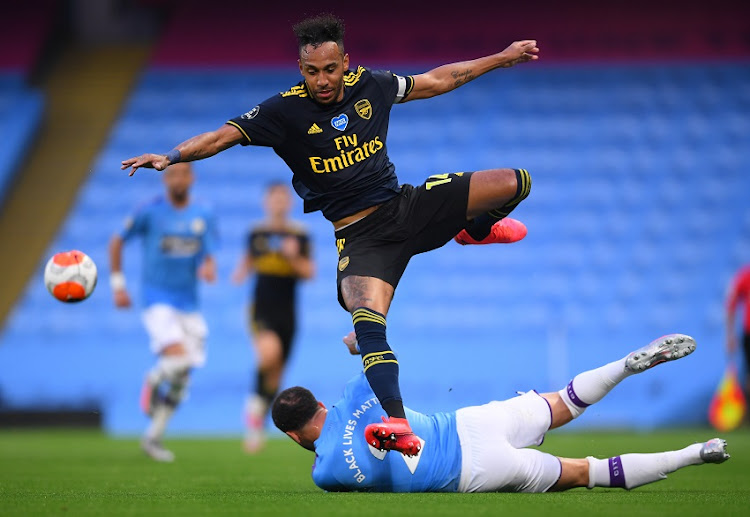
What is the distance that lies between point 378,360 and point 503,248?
1133 centimetres

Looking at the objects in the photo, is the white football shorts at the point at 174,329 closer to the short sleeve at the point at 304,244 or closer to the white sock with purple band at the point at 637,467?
the short sleeve at the point at 304,244

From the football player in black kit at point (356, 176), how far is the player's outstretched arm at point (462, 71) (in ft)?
0.62

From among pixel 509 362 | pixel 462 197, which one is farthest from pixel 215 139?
pixel 509 362

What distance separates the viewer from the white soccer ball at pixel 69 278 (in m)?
7.57

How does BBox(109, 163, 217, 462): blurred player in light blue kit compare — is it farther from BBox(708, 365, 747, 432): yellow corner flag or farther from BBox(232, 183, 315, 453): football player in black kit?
BBox(708, 365, 747, 432): yellow corner flag

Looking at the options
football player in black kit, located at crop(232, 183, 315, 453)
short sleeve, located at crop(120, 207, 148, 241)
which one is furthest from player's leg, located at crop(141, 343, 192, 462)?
football player in black kit, located at crop(232, 183, 315, 453)

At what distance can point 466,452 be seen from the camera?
5766 millimetres

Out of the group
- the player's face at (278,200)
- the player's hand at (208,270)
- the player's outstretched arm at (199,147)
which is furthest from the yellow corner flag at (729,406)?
the player's outstretched arm at (199,147)

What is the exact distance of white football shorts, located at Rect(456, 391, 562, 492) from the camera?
5742 millimetres

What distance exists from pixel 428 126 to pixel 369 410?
1255 centimetres

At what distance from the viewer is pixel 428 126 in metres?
18.0

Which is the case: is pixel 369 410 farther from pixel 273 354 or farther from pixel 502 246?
pixel 502 246

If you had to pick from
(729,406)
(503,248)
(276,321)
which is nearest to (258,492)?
(276,321)

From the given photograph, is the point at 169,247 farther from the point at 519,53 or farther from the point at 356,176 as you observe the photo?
the point at 519,53
